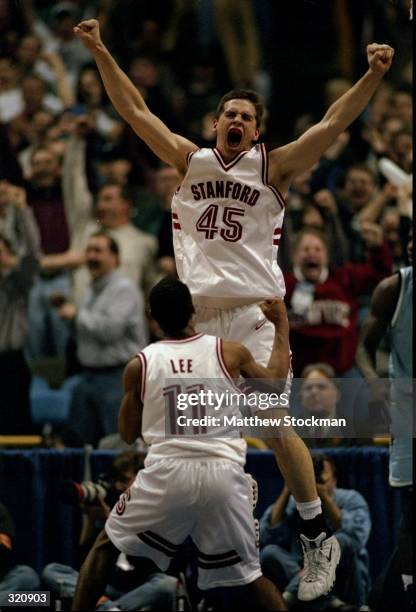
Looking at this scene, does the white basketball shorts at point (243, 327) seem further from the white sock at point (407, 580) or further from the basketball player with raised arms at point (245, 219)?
the white sock at point (407, 580)

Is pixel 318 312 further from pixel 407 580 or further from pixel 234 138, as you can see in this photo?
pixel 234 138

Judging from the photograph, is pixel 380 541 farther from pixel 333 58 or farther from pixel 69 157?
pixel 333 58

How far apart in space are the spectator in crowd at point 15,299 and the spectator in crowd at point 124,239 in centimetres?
56

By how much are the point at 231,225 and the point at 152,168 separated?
5603mm

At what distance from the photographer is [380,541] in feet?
31.3

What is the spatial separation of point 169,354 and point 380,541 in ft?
8.79

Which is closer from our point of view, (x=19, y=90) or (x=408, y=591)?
(x=408, y=591)

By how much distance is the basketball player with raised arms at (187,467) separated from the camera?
752 centimetres

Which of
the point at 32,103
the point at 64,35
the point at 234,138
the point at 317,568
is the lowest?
the point at 317,568

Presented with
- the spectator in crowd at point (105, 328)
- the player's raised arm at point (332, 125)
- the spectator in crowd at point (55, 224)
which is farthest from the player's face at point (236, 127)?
the spectator in crowd at point (55, 224)

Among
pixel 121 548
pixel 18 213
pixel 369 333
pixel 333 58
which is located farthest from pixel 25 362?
pixel 333 58

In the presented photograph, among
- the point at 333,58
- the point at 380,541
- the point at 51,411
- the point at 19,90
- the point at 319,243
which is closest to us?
the point at 380,541

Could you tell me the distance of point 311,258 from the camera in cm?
1130

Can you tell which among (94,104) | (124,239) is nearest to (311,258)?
(124,239)
